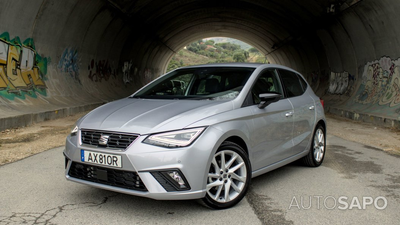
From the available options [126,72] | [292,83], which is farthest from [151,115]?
[126,72]

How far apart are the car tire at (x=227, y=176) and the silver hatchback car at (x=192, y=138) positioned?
1 cm

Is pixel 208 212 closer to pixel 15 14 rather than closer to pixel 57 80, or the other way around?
pixel 15 14

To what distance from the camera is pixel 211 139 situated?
3621 millimetres

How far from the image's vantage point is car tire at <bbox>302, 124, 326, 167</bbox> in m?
5.75

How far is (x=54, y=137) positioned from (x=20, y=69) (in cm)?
539

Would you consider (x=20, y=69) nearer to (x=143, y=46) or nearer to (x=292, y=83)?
(x=292, y=83)

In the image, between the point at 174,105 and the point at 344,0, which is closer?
the point at 174,105

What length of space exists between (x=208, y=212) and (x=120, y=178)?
0.95 metres

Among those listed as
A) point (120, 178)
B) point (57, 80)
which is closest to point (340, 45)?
point (57, 80)

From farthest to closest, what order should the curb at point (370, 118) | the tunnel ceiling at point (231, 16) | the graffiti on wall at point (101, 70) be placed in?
the graffiti on wall at point (101, 70)
the tunnel ceiling at point (231, 16)
the curb at point (370, 118)

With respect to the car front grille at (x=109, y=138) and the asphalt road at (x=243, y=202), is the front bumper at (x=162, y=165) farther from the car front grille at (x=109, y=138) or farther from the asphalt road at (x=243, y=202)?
the asphalt road at (x=243, y=202)

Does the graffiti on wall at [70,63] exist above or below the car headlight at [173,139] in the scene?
above

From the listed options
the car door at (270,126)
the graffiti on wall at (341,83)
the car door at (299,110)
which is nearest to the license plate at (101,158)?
the car door at (270,126)

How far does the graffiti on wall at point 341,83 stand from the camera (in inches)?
714
